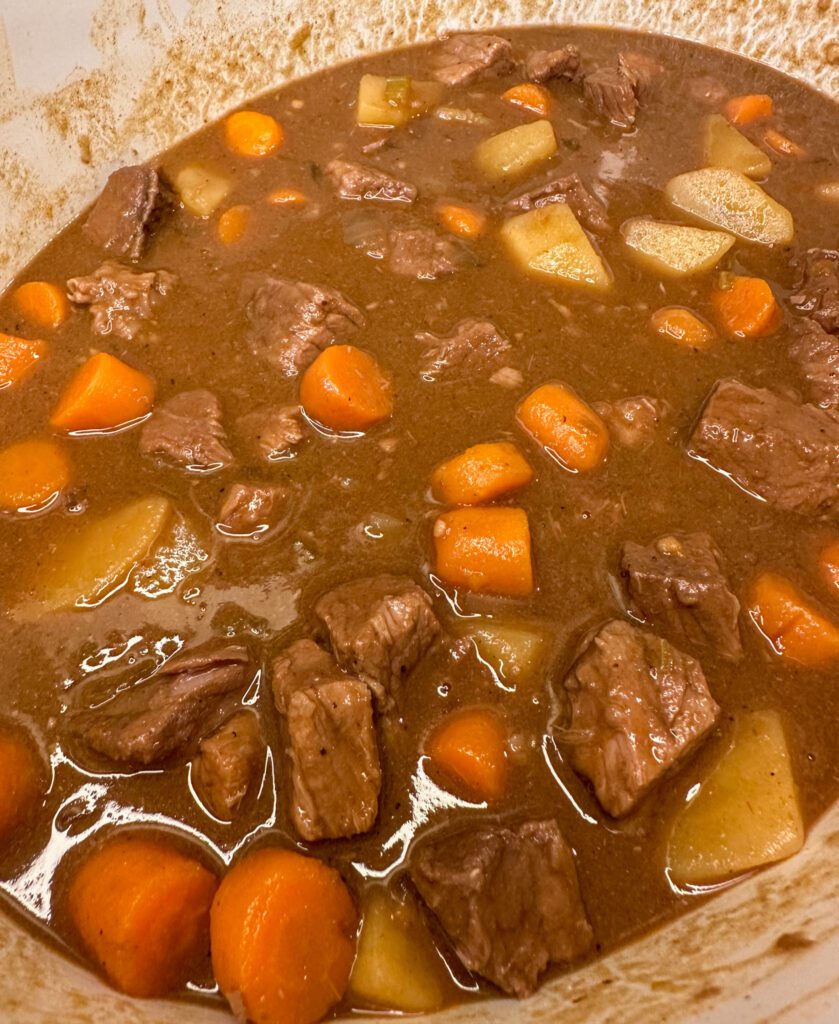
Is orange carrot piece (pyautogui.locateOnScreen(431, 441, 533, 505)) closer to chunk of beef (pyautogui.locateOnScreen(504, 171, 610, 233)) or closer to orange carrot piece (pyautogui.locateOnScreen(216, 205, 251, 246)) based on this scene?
chunk of beef (pyautogui.locateOnScreen(504, 171, 610, 233))

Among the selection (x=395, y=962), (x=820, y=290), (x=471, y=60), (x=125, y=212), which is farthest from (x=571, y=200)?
(x=395, y=962)

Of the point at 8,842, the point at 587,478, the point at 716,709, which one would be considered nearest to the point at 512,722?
the point at 716,709

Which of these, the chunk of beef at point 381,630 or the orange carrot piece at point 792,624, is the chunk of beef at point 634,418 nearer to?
the orange carrot piece at point 792,624

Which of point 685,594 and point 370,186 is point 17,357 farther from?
point 685,594

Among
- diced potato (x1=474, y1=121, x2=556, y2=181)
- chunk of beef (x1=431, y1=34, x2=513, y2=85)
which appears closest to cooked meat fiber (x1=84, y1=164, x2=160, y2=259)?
diced potato (x1=474, y1=121, x2=556, y2=181)

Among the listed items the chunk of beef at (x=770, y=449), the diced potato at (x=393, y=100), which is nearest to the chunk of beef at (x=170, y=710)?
the chunk of beef at (x=770, y=449)

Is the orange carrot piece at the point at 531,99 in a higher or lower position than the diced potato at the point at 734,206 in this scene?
higher

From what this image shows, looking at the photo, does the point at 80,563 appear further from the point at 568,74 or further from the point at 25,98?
the point at 568,74
